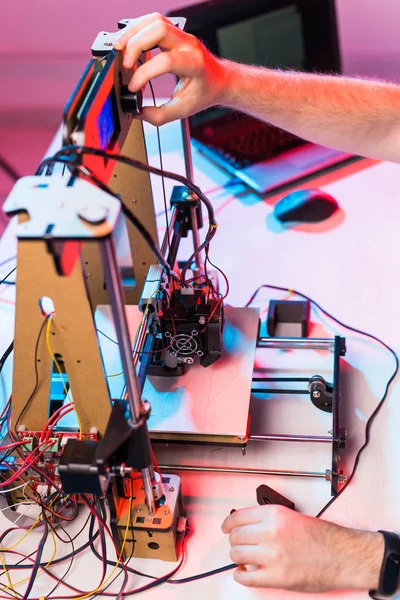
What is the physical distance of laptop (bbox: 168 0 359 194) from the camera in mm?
1756

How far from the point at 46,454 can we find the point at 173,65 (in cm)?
66

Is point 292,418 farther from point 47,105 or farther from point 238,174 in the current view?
point 47,105

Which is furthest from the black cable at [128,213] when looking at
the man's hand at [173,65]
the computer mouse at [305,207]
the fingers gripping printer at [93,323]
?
the computer mouse at [305,207]

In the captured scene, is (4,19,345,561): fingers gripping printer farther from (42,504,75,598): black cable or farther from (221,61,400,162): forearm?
(221,61,400,162): forearm

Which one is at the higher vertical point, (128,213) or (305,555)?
(128,213)

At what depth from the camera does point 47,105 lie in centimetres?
327

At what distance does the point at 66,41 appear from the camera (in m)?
3.13

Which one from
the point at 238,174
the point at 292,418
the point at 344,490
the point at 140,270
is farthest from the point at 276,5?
the point at 344,490

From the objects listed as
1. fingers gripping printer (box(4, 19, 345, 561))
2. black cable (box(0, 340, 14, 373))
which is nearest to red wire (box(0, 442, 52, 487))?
fingers gripping printer (box(4, 19, 345, 561))

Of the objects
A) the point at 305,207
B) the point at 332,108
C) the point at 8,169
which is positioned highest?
the point at 332,108

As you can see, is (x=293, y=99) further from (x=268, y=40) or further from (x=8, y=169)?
(x=8, y=169)

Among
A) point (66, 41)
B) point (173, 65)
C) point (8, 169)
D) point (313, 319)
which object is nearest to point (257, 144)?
point (313, 319)

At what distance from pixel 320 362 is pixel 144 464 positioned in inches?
21.0

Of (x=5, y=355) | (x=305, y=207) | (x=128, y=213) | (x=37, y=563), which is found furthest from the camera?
(x=305, y=207)
